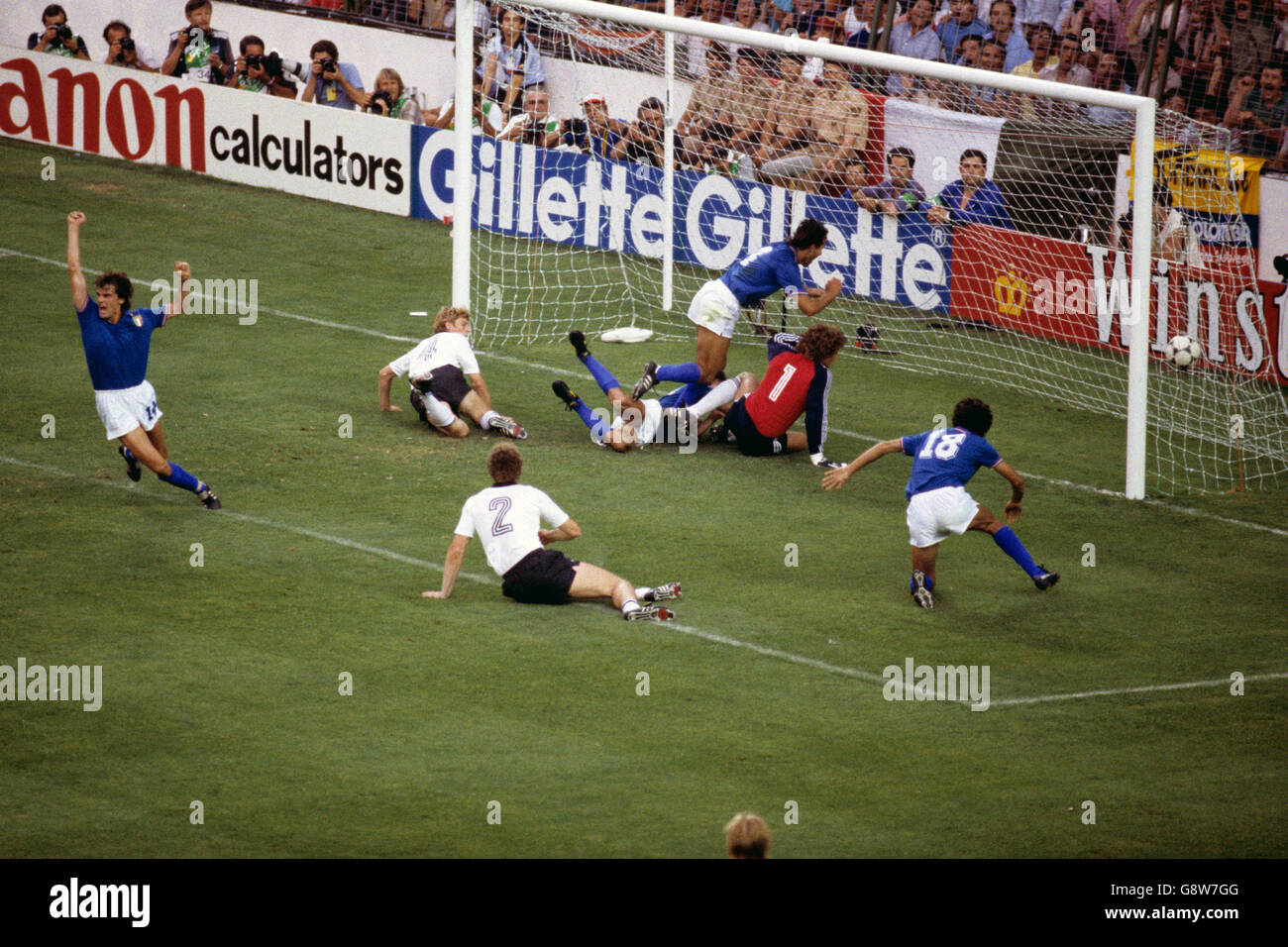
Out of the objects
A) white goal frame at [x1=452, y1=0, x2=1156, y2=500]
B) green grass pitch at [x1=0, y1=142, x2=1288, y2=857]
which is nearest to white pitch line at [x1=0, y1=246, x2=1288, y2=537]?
green grass pitch at [x1=0, y1=142, x2=1288, y2=857]

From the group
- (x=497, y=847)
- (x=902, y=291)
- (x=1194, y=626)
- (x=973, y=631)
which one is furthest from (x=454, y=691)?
(x=902, y=291)

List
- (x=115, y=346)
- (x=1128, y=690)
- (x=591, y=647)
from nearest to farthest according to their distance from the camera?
(x=1128, y=690) → (x=591, y=647) → (x=115, y=346)

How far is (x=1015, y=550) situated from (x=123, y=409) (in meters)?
6.86

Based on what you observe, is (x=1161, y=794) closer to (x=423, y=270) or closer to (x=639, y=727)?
(x=639, y=727)

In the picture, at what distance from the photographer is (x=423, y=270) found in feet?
70.9

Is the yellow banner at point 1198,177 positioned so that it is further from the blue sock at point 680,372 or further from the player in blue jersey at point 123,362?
the player in blue jersey at point 123,362

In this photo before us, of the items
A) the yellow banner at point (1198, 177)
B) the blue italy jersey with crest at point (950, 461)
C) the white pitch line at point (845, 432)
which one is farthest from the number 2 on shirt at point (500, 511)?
the yellow banner at point (1198, 177)

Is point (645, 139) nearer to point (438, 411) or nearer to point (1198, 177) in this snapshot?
point (1198, 177)

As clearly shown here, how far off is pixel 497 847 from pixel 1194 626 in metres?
5.83

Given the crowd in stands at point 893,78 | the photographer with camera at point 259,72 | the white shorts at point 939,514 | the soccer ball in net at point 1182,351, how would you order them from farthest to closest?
the photographer with camera at point 259,72 < the crowd in stands at point 893,78 < the soccer ball in net at point 1182,351 < the white shorts at point 939,514

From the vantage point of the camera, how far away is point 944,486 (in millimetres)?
12047

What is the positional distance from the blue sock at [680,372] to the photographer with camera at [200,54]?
12819 mm

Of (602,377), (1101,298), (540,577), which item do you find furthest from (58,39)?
(540,577)

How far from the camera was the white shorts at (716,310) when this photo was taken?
1611cm
